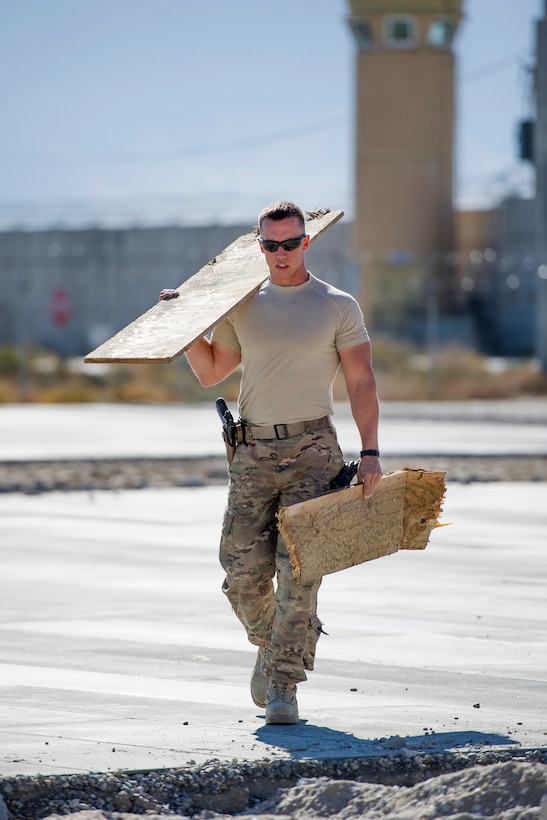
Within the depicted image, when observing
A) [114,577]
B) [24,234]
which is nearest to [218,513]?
[114,577]

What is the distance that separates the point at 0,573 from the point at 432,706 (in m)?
4.67

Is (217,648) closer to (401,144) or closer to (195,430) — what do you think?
(195,430)

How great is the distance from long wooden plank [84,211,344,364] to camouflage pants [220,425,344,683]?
58 cm

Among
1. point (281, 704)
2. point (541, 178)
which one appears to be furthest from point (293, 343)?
point (541, 178)

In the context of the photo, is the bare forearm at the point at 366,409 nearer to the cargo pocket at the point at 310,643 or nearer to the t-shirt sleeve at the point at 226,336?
the t-shirt sleeve at the point at 226,336

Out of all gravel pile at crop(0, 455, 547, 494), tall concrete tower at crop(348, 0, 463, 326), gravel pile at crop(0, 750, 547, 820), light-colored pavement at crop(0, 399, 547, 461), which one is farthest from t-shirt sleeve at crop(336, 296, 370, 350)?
tall concrete tower at crop(348, 0, 463, 326)

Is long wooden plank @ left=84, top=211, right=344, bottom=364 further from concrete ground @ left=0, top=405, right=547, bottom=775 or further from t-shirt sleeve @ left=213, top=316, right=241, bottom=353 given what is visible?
concrete ground @ left=0, top=405, right=547, bottom=775

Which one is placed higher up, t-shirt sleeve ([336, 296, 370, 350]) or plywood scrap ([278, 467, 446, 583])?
t-shirt sleeve ([336, 296, 370, 350])

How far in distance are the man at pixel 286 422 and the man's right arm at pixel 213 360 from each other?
0.26 ft

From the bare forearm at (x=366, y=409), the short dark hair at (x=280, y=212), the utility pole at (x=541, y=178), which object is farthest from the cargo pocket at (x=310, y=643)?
the utility pole at (x=541, y=178)

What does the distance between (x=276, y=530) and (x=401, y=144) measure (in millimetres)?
52203

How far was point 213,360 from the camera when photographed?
6.57 metres

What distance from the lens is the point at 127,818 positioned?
4.95m

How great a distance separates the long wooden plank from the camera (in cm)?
604
